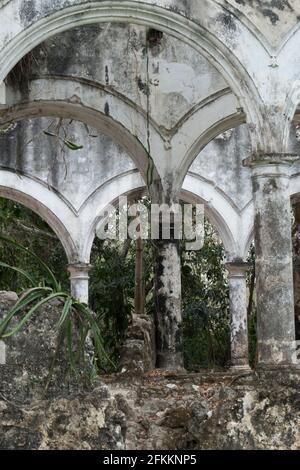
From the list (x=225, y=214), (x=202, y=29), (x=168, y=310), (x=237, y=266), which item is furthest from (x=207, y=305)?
(x=202, y=29)

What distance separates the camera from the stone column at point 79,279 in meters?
16.6

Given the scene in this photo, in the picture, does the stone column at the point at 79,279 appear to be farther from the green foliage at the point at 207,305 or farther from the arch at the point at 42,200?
the green foliage at the point at 207,305

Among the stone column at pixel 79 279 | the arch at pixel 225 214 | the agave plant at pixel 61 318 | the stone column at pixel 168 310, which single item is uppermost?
the arch at pixel 225 214

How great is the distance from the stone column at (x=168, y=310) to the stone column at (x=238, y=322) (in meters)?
4.20

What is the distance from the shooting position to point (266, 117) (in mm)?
10141

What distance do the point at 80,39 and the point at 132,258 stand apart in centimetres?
884

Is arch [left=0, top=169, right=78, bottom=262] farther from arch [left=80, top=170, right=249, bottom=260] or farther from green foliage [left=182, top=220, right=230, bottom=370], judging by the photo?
green foliage [left=182, top=220, right=230, bottom=370]

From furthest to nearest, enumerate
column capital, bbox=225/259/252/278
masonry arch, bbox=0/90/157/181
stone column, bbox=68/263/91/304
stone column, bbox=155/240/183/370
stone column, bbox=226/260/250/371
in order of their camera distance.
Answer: column capital, bbox=225/259/252/278
stone column, bbox=226/260/250/371
stone column, bbox=68/263/91/304
stone column, bbox=155/240/183/370
masonry arch, bbox=0/90/157/181

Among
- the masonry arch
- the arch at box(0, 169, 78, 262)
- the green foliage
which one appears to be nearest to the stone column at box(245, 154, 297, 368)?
the masonry arch

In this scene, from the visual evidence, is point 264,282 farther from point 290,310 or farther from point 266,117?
point 266,117

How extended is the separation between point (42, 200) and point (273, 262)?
7229 mm

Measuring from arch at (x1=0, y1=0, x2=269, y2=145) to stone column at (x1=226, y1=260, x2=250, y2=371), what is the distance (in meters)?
7.10

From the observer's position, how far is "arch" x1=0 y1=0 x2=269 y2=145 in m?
9.91

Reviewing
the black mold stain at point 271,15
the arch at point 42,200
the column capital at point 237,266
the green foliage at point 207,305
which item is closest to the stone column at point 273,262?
the black mold stain at point 271,15
